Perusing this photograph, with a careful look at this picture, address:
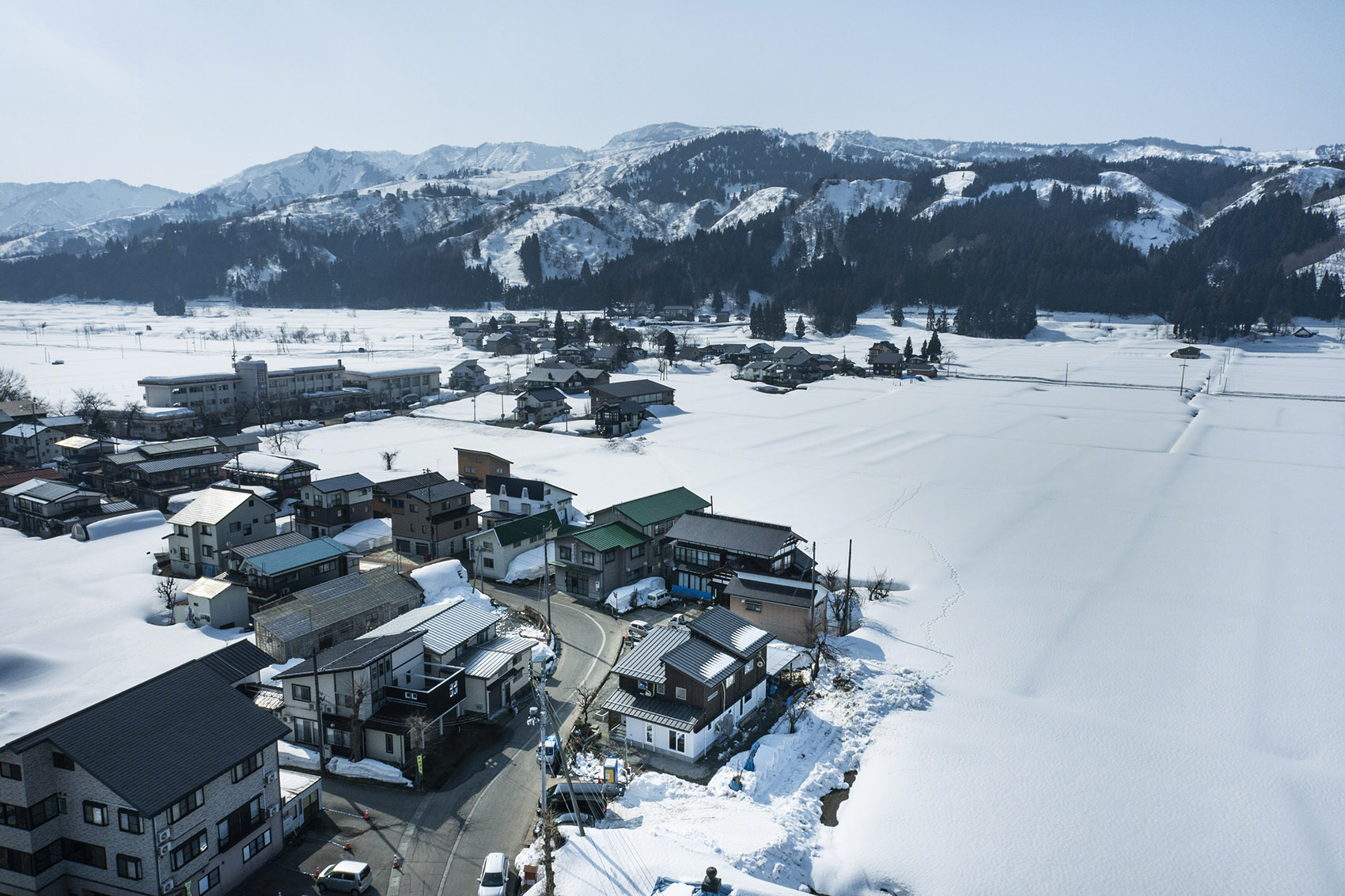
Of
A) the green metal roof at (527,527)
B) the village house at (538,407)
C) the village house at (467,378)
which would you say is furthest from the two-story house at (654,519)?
the village house at (467,378)

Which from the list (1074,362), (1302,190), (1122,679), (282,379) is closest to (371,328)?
(282,379)

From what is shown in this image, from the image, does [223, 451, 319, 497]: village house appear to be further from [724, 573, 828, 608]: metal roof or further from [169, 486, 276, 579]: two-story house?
[724, 573, 828, 608]: metal roof

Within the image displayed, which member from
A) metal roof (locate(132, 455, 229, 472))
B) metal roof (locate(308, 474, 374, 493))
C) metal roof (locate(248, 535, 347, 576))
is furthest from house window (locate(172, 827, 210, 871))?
metal roof (locate(132, 455, 229, 472))

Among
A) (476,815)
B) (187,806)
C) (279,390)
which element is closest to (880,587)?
(476,815)

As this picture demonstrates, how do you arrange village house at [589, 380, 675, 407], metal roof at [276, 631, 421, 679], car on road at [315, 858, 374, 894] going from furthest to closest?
village house at [589, 380, 675, 407] → metal roof at [276, 631, 421, 679] → car on road at [315, 858, 374, 894]

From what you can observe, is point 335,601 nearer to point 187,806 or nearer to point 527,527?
point 527,527

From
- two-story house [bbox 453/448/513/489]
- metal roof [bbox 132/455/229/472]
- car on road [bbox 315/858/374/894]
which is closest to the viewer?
car on road [bbox 315/858/374/894]

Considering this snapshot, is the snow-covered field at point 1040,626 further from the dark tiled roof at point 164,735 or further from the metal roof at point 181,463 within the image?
the dark tiled roof at point 164,735
